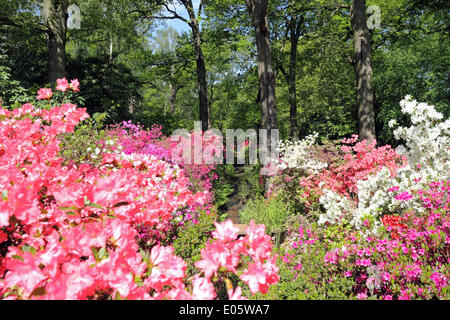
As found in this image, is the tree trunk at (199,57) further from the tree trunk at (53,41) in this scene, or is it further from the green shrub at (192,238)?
the green shrub at (192,238)

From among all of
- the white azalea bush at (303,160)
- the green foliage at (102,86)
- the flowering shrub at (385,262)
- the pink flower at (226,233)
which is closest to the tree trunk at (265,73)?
the white azalea bush at (303,160)

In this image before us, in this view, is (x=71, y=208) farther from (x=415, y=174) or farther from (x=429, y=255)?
(x=415, y=174)

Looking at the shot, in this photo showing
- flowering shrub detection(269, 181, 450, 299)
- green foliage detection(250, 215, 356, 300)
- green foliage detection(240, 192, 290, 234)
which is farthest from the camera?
green foliage detection(240, 192, 290, 234)

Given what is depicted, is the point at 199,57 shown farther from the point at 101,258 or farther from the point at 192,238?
the point at 101,258

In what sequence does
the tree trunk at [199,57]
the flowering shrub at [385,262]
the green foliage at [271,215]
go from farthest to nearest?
the tree trunk at [199,57] → the green foliage at [271,215] → the flowering shrub at [385,262]

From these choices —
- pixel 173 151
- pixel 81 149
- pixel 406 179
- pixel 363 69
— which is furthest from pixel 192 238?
pixel 363 69

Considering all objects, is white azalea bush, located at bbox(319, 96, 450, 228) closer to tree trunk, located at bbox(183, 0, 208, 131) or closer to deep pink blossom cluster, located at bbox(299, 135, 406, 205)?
deep pink blossom cluster, located at bbox(299, 135, 406, 205)

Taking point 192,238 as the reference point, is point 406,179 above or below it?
above

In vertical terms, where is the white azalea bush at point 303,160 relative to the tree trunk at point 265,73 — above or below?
below

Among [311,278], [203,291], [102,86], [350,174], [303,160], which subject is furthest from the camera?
[102,86]

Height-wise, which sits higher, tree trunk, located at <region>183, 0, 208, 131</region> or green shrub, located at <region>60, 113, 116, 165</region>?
tree trunk, located at <region>183, 0, 208, 131</region>

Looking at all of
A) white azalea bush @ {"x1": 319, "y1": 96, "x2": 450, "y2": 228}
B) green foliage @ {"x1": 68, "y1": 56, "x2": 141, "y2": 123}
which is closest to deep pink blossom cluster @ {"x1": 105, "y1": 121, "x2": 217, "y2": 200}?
white azalea bush @ {"x1": 319, "y1": 96, "x2": 450, "y2": 228}

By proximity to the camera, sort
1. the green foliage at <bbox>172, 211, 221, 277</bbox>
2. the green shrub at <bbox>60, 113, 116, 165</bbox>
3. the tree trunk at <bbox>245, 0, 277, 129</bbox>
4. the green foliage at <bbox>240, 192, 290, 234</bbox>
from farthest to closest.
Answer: the tree trunk at <bbox>245, 0, 277, 129</bbox> → the green foliage at <bbox>240, 192, 290, 234</bbox> → the green shrub at <bbox>60, 113, 116, 165</bbox> → the green foliage at <bbox>172, 211, 221, 277</bbox>
